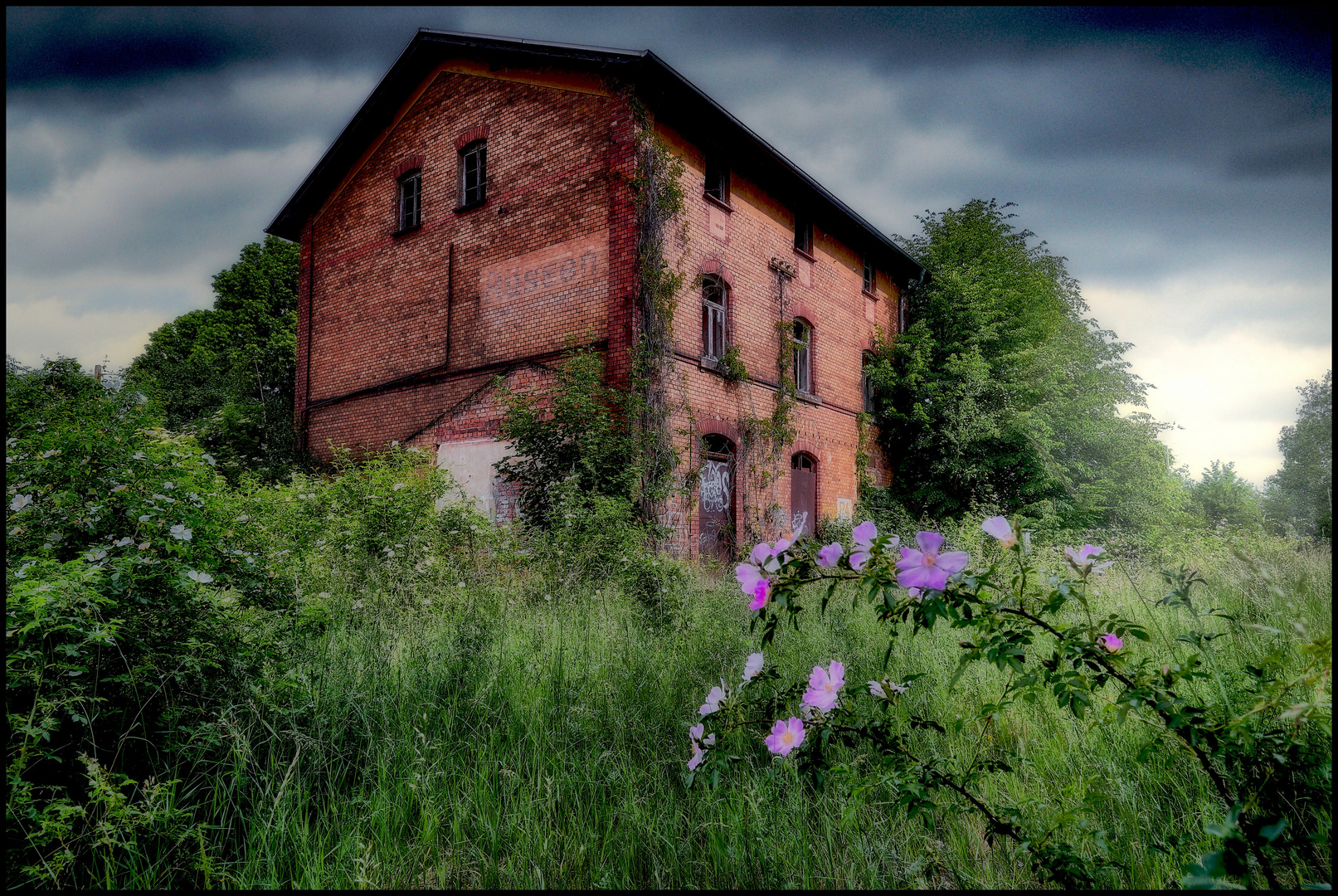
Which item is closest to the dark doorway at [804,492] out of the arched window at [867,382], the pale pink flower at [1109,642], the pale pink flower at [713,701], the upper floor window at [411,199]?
A: the arched window at [867,382]

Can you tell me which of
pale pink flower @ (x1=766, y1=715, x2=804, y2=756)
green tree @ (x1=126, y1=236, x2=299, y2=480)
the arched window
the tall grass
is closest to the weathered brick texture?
the arched window

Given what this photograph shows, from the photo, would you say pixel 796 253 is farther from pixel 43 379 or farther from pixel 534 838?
pixel 534 838

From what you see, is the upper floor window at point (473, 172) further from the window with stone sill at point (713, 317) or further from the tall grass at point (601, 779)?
the tall grass at point (601, 779)

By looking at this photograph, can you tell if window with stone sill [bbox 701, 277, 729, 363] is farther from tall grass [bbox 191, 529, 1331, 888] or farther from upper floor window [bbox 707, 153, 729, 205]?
tall grass [bbox 191, 529, 1331, 888]

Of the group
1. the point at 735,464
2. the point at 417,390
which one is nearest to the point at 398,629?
the point at 735,464

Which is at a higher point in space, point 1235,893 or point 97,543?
point 97,543

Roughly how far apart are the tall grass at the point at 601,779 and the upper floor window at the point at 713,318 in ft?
23.9

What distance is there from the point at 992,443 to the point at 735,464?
22.3 feet

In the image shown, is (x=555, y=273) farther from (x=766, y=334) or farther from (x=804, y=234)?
(x=804, y=234)

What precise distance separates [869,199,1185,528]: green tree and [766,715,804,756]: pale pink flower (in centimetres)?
1321

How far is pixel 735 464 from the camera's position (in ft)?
35.1

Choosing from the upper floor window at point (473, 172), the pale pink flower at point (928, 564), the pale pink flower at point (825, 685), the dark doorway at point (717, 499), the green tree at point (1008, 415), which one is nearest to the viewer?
the pale pink flower at point (928, 564)

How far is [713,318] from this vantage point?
422 inches

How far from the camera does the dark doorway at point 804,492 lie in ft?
39.5
